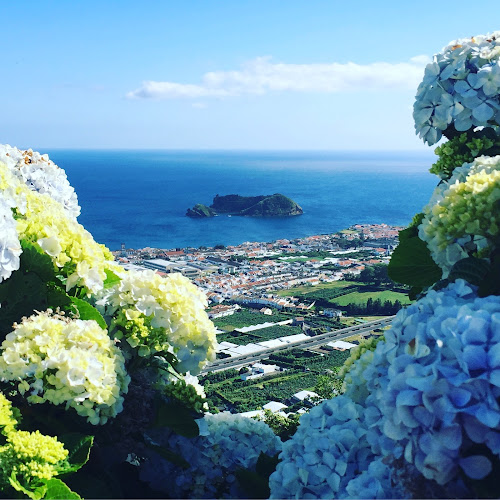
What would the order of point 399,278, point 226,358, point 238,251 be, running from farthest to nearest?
point 238,251, point 226,358, point 399,278

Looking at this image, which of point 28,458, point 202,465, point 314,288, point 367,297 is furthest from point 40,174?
point 314,288

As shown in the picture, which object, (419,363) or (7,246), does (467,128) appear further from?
(7,246)

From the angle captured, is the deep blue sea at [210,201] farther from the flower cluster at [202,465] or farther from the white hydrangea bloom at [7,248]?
the white hydrangea bloom at [7,248]

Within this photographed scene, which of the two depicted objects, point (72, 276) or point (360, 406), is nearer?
point (360, 406)

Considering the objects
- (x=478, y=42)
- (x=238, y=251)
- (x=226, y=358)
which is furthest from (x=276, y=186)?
(x=478, y=42)

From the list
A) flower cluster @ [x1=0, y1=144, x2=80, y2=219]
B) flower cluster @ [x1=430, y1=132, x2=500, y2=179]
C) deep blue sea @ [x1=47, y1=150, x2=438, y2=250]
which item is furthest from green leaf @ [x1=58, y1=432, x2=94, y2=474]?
deep blue sea @ [x1=47, y1=150, x2=438, y2=250]
